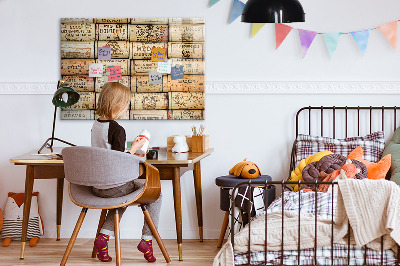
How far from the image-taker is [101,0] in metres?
4.22

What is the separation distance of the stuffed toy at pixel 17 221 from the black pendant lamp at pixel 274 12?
86.0 inches

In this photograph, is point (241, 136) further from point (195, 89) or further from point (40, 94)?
point (40, 94)

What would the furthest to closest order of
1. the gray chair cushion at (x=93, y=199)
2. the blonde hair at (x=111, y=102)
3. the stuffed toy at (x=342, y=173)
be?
the stuffed toy at (x=342, y=173) < the blonde hair at (x=111, y=102) < the gray chair cushion at (x=93, y=199)

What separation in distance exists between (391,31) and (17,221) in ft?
9.80

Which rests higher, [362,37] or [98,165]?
[362,37]

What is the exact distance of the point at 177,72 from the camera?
4227mm

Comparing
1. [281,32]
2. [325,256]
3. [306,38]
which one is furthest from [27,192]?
[306,38]

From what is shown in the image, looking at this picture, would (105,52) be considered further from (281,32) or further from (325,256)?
(325,256)

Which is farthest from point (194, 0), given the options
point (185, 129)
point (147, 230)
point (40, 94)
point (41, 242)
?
point (41, 242)

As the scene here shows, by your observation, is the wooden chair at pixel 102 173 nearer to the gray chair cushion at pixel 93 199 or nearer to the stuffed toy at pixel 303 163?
the gray chair cushion at pixel 93 199

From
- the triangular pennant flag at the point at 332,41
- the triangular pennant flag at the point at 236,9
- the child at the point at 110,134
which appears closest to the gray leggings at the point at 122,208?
the child at the point at 110,134

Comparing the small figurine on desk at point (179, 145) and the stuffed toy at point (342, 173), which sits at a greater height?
the small figurine on desk at point (179, 145)

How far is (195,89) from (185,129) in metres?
0.30

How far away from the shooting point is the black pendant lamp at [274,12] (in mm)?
2969
